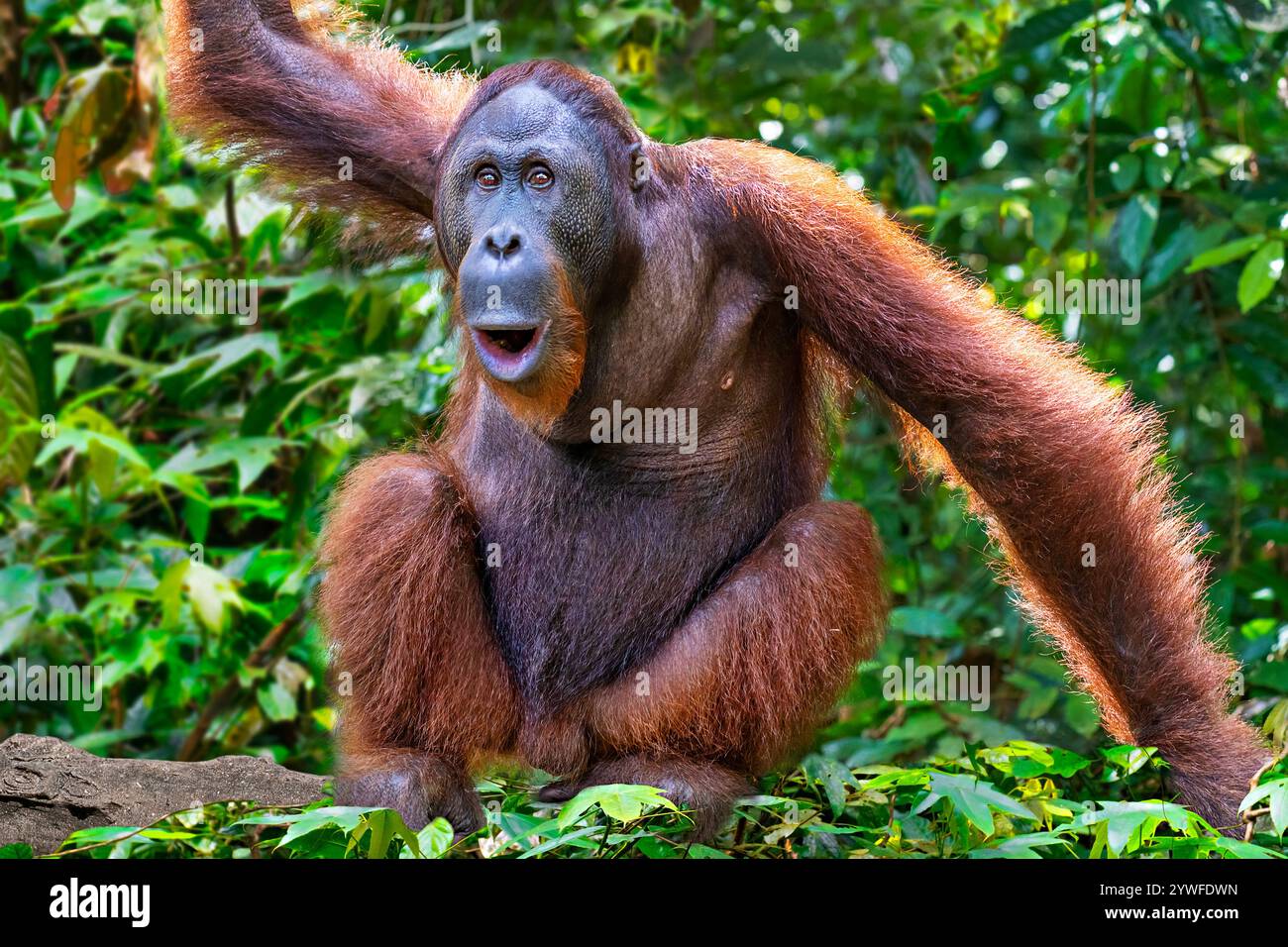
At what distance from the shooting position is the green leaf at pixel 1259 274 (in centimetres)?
454

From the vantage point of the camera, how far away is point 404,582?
3357 millimetres

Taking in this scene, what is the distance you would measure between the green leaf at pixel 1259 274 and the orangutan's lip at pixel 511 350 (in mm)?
2534

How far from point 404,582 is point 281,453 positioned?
2.59 m

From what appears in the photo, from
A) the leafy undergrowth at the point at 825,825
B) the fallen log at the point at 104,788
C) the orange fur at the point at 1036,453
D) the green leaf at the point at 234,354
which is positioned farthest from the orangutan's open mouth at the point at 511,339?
the green leaf at the point at 234,354

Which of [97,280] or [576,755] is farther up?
[97,280]

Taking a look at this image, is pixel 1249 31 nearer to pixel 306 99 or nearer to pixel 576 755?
pixel 306 99

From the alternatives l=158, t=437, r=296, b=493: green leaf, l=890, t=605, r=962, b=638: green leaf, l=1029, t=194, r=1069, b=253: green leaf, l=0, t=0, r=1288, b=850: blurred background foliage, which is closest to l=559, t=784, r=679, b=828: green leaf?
l=0, t=0, r=1288, b=850: blurred background foliage

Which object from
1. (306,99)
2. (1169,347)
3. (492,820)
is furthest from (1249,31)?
(492,820)

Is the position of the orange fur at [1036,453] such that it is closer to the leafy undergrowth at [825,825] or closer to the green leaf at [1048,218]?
the leafy undergrowth at [825,825]

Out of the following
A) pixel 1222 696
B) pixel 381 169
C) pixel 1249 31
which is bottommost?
pixel 1222 696

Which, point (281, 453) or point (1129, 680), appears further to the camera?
point (281, 453)

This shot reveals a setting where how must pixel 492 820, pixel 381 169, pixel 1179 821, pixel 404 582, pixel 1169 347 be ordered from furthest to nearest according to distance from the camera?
pixel 1169 347 < pixel 381 169 < pixel 404 582 < pixel 492 820 < pixel 1179 821

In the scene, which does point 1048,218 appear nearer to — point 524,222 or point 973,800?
point 524,222
